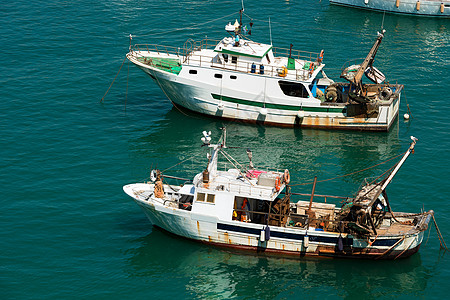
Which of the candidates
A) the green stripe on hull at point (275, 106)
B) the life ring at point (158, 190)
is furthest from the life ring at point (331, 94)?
the life ring at point (158, 190)

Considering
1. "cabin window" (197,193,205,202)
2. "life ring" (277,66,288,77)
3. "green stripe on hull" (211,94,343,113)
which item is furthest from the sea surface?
"life ring" (277,66,288,77)

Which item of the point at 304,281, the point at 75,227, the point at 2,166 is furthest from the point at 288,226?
the point at 2,166

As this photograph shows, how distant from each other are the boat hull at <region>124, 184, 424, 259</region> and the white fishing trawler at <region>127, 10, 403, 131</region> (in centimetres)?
1591

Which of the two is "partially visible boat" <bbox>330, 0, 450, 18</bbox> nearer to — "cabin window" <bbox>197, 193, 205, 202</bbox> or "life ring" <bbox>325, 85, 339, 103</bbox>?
"life ring" <bbox>325, 85, 339, 103</bbox>

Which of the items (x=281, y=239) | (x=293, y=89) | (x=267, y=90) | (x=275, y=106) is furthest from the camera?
(x=275, y=106)

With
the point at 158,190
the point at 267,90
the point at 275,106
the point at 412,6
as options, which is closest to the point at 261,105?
the point at 275,106

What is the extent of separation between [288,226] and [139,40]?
112ft

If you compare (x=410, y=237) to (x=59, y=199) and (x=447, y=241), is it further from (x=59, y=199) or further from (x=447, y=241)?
(x=59, y=199)

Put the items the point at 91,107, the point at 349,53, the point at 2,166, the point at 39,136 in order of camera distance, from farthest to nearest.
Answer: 1. the point at 349,53
2. the point at 91,107
3. the point at 39,136
4. the point at 2,166

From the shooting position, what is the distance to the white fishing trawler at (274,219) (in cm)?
3625

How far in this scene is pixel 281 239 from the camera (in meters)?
36.8

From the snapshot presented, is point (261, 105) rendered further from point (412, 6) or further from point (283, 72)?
point (412, 6)

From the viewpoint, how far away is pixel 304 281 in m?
35.6

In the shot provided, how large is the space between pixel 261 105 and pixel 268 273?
18707 millimetres
